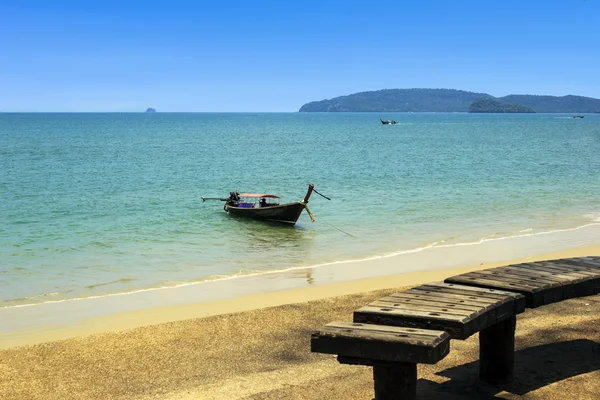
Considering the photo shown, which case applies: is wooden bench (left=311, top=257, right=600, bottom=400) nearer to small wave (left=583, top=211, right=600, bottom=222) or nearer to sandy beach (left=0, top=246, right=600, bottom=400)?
sandy beach (left=0, top=246, right=600, bottom=400)

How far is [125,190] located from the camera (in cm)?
3938

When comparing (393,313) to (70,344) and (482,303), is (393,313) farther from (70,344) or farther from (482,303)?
(70,344)

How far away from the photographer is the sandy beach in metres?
7.52

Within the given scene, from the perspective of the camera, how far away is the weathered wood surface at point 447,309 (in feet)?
19.6

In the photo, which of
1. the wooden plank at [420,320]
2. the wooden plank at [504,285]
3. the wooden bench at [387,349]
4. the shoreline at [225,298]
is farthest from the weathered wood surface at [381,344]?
the shoreline at [225,298]

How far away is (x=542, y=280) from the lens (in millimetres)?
7566

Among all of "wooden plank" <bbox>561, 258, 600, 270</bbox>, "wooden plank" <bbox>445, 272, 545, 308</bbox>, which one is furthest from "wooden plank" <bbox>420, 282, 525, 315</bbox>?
"wooden plank" <bbox>561, 258, 600, 270</bbox>

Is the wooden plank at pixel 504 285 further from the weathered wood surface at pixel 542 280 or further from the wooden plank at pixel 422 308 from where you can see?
the wooden plank at pixel 422 308

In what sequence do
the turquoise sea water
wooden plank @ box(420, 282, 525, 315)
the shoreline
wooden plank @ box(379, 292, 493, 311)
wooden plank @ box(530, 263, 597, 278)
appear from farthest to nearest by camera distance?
the turquoise sea water < the shoreline < wooden plank @ box(530, 263, 597, 278) < wooden plank @ box(420, 282, 525, 315) < wooden plank @ box(379, 292, 493, 311)

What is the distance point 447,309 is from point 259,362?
343 centimetres

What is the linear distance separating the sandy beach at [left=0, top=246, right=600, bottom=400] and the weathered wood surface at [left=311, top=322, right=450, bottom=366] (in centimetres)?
164

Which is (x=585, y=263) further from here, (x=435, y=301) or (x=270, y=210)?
(x=270, y=210)

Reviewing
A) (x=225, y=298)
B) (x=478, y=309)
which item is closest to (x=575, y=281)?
(x=478, y=309)

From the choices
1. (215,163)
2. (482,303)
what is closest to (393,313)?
(482,303)
